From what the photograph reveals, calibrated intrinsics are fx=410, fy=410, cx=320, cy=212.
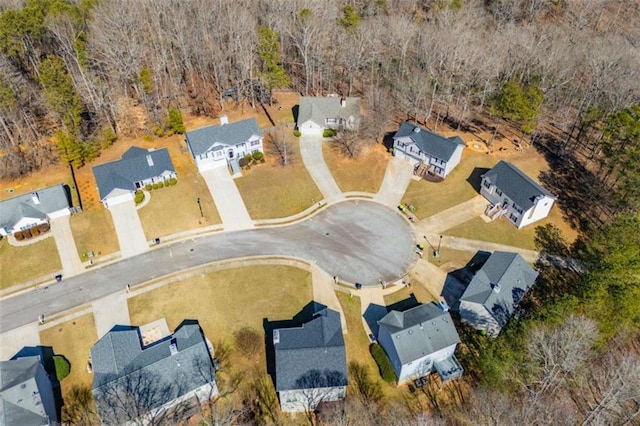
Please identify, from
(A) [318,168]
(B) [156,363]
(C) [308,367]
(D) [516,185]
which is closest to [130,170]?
(A) [318,168]

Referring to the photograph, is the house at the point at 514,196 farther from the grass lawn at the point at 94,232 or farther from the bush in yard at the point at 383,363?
the grass lawn at the point at 94,232

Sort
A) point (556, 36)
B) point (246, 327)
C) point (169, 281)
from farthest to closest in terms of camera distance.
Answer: point (556, 36), point (169, 281), point (246, 327)

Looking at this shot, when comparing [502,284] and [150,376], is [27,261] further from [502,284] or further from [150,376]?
[502,284]

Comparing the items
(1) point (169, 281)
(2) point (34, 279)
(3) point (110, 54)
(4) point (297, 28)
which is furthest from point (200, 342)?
(4) point (297, 28)

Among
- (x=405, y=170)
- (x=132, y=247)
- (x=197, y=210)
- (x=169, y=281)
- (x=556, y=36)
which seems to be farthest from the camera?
(x=556, y=36)

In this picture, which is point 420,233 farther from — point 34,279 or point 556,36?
point 556,36
